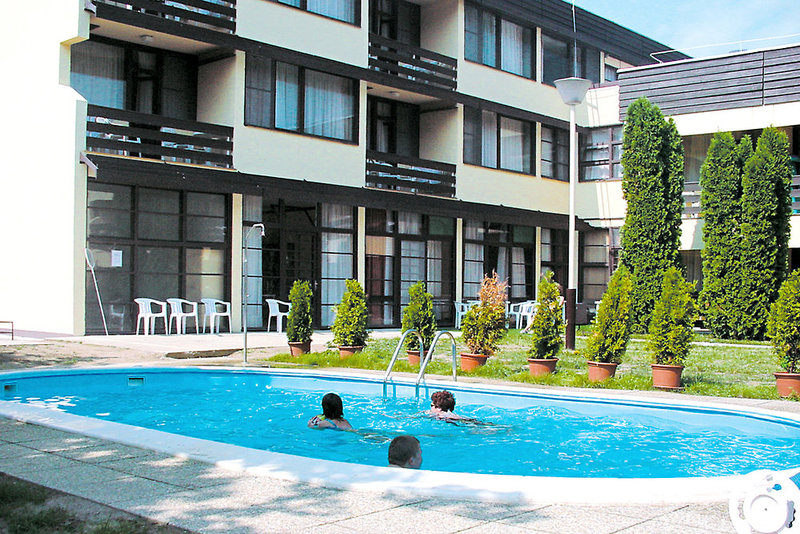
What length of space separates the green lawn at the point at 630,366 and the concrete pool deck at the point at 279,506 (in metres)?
6.14

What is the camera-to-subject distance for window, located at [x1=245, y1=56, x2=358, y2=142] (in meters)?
19.2

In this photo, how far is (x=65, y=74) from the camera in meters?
16.6

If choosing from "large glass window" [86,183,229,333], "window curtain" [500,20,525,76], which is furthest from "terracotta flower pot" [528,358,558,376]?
"window curtain" [500,20,525,76]

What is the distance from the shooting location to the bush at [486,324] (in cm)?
1252

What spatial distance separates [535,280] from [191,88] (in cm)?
1236

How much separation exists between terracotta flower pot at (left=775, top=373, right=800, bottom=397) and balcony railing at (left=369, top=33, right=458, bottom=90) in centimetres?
1424

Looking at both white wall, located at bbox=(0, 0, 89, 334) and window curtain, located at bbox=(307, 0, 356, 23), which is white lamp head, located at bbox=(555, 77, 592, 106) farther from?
white wall, located at bbox=(0, 0, 89, 334)

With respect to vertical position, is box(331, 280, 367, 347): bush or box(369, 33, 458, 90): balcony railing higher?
box(369, 33, 458, 90): balcony railing

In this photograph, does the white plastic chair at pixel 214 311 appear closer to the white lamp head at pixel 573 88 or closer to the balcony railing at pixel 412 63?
the balcony railing at pixel 412 63

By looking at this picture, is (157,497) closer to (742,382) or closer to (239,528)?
(239,528)

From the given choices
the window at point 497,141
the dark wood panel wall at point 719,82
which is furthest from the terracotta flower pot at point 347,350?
the dark wood panel wall at point 719,82

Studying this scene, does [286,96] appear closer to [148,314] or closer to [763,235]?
[148,314]

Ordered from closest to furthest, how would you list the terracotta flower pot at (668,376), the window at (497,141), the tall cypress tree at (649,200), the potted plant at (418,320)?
1. the terracotta flower pot at (668,376)
2. the potted plant at (418,320)
3. the tall cypress tree at (649,200)
4. the window at (497,141)

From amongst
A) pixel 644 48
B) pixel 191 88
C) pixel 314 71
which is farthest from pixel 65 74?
pixel 644 48
